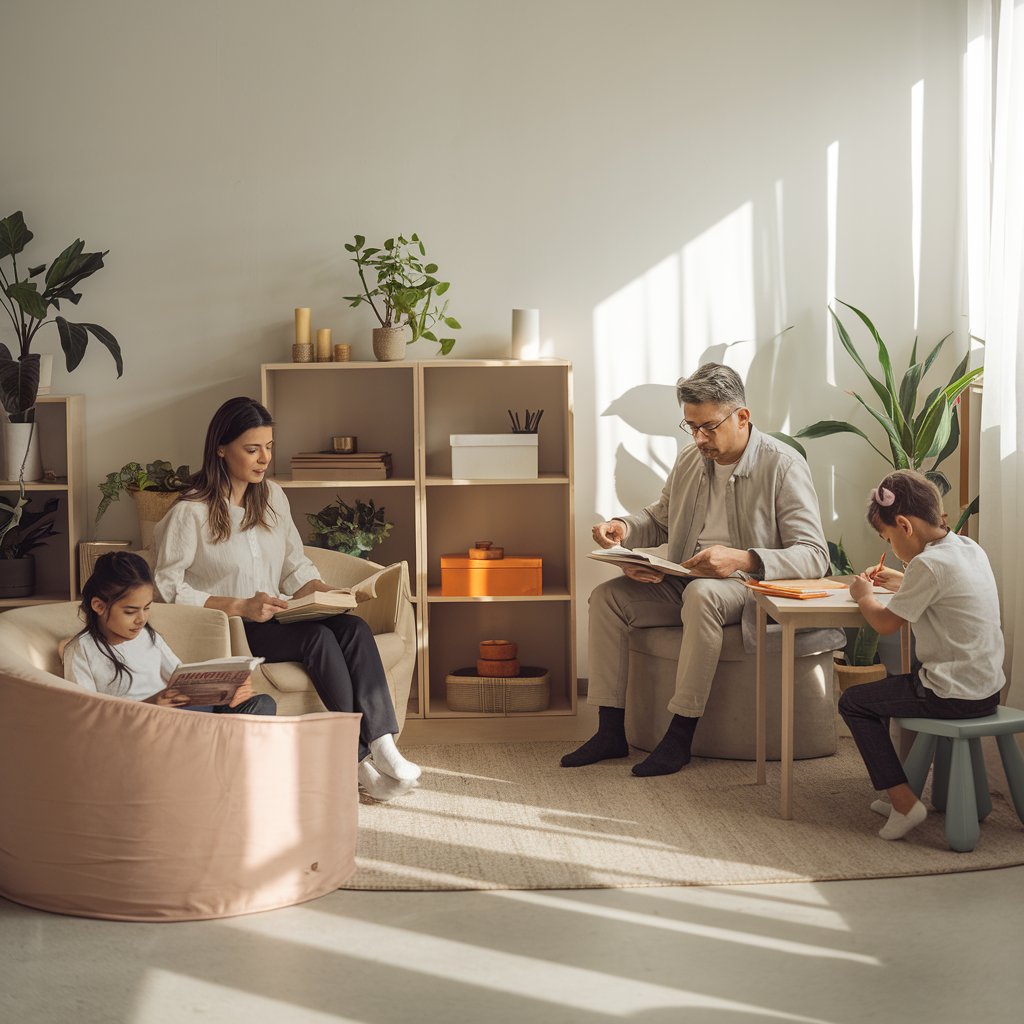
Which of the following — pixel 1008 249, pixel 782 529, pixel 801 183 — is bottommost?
pixel 782 529

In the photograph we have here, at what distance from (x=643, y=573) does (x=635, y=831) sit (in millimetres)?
956

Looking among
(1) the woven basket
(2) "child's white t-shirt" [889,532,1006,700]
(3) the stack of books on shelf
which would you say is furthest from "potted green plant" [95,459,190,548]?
(2) "child's white t-shirt" [889,532,1006,700]

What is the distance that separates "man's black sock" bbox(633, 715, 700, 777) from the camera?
12.6 ft

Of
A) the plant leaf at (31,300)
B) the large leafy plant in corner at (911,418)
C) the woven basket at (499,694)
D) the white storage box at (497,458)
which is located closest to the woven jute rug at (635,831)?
the woven basket at (499,694)

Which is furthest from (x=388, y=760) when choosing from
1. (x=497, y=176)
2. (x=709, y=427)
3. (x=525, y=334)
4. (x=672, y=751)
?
(x=497, y=176)

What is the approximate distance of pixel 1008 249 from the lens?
417 centimetres

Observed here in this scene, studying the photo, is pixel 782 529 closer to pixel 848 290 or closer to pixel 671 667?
pixel 671 667

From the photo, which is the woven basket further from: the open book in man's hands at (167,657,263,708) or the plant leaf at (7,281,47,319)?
the plant leaf at (7,281,47,319)

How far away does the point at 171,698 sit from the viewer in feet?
9.59

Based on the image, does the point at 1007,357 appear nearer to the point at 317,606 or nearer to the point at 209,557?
the point at 317,606

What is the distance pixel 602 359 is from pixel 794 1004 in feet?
9.42

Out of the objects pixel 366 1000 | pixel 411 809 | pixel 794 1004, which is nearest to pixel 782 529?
pixel 411 809

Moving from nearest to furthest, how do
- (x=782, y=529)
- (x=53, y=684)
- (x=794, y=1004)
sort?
(x=794, y=1004)
(x=53, y=684)
(x=782, y=529)

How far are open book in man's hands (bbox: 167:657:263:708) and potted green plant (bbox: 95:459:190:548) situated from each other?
5.10 feet
